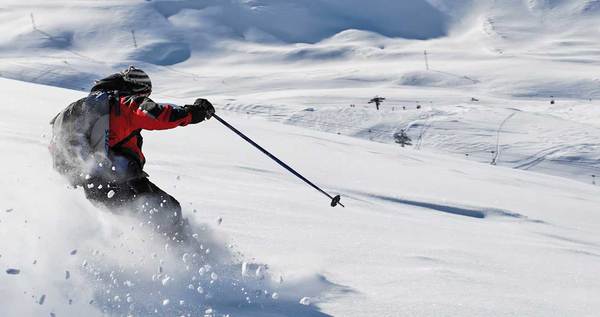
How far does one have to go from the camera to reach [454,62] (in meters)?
81.6

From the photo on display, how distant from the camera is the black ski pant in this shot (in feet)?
13.7

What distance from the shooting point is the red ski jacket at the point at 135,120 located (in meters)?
3.87

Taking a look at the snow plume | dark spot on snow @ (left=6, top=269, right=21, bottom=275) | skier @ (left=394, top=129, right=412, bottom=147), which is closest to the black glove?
the snow plume

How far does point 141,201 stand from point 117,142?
1.26 ft

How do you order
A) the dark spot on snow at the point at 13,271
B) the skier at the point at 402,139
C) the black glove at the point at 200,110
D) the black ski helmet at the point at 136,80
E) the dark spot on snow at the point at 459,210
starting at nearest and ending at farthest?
the dark spot on snow at the point at 13,271 < the black glove at the point at 200,110 < the black ski helmet at the point at 136,80 < the dark spot on snow at the point at 459,210 < the skier at the point at 402,139

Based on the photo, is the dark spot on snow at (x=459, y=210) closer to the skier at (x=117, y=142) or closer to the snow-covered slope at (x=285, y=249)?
the snow-covered slope at (x=285, y=249)

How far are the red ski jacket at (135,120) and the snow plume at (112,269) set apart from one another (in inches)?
17.2

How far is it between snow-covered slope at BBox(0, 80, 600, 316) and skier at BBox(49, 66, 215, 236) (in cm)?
16

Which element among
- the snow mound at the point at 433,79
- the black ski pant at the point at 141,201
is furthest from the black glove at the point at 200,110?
the snow mound at the point at 433,79

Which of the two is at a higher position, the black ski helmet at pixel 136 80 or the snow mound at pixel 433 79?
the snow mound at pixel 433 79

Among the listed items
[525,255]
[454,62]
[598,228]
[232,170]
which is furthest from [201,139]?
[454,62]

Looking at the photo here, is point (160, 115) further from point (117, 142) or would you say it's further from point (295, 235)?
point (295, 235)

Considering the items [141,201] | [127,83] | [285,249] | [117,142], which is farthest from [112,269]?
[285,249]

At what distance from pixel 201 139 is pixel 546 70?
216ft
